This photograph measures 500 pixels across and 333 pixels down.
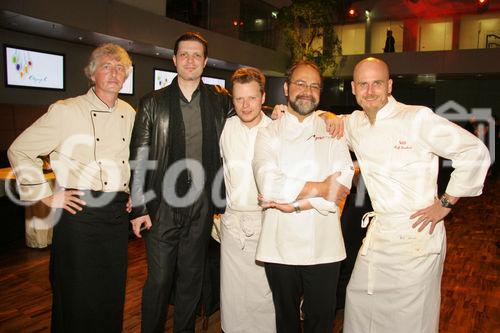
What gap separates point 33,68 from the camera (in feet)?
23.0

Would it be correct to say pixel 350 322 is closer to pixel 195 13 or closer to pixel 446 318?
pixel 446 318

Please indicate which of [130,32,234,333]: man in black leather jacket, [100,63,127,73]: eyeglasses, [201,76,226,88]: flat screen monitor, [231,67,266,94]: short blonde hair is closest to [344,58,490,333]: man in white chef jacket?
[231,67,266,94]: short blonde hair

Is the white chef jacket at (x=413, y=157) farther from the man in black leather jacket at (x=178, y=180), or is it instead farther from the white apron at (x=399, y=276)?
the man in black leather jacket at (x=178, y=180)

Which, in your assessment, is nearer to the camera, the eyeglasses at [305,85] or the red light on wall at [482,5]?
the eyeglasses at [305,85]

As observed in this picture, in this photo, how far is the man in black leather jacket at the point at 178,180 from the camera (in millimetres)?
2189

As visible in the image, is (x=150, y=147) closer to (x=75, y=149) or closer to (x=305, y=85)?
(x=75, y=149)

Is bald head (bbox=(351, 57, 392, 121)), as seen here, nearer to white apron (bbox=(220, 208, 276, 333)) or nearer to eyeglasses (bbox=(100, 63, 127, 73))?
white apron (bbox=(220, 208, 276, 333))

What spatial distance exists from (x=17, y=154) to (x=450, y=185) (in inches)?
79.0

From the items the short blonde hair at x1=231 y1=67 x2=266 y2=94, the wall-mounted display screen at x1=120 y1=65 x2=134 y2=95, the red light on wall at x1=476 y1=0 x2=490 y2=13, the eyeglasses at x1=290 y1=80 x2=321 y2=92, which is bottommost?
the eyeglasses at x1=290 y1=80 x2=321 y2=92

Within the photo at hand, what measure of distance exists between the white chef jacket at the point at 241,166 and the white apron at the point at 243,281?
71 millimetres

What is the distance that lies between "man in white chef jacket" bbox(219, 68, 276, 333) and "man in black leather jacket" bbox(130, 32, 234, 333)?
0.36 ft

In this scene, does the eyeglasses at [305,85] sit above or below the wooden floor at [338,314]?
above

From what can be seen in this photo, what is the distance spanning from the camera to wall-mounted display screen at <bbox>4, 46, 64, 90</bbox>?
21.9 ft

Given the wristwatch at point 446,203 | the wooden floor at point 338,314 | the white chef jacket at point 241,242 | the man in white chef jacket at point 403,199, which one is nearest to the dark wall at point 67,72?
the wooden floor at point 338,314
